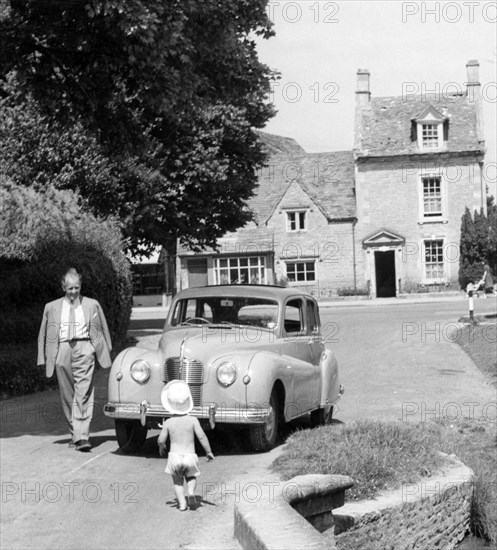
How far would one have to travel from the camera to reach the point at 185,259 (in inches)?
2382

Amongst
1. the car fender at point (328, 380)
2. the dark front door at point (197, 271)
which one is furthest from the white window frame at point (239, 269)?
the car fender at point (328, 380)

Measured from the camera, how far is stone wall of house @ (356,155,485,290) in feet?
184

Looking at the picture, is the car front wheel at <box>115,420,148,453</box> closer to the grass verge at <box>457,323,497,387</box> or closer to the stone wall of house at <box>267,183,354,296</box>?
the grass verge at <box>457,323,497,387</box>

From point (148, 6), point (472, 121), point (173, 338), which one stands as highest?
point (472, 121)

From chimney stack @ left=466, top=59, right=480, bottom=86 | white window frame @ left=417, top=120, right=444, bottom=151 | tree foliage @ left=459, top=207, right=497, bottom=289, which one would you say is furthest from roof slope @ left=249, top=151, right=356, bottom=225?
chimney stack @ left=466, top=59, right=480, bottom=86

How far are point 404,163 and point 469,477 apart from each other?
48.4 meters

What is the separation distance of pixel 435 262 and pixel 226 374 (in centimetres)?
4648

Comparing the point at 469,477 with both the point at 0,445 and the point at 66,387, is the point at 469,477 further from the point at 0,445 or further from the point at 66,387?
the point at 0,445

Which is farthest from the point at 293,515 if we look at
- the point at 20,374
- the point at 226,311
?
the point at 20,374

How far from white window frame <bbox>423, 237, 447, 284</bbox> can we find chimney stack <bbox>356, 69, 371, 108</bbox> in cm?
919

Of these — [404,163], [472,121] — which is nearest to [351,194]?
[404,163]

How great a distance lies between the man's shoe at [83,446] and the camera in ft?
37.1

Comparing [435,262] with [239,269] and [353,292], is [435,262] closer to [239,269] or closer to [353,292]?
[353,292]

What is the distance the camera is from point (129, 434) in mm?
11273
